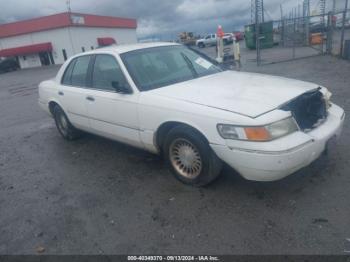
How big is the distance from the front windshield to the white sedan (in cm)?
1

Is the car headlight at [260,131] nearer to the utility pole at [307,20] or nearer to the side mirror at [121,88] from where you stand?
the side mirror at [121,88]

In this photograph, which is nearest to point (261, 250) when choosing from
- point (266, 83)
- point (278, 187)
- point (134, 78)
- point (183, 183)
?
point (278, 187)

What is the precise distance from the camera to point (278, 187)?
3346 millimetres

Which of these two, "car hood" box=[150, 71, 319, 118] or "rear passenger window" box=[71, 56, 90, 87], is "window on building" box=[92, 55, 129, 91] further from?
"car hood" box=[150, 71, 319, 118]

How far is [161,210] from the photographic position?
3207mm

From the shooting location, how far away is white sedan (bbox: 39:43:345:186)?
284 cm

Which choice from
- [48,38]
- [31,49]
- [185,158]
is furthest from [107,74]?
[48,38]

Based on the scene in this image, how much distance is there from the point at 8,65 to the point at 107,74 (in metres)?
41.1

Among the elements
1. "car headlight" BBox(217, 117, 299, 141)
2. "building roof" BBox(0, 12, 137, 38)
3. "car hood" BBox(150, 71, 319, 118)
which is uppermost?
"building roof" BBox(0, 12, 137, 38)

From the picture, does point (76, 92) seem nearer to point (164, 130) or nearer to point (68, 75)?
point (68, 75)

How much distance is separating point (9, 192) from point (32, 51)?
41.6 metres

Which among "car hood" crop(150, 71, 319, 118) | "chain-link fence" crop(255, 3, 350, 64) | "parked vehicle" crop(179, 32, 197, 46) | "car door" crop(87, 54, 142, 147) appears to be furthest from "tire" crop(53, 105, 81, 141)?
"parked vehicle" crop(179, 32, 197, 46)

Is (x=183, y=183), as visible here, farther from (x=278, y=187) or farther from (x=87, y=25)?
(x=87, y=25)

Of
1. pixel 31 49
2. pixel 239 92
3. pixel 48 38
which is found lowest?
pixel 239 92
